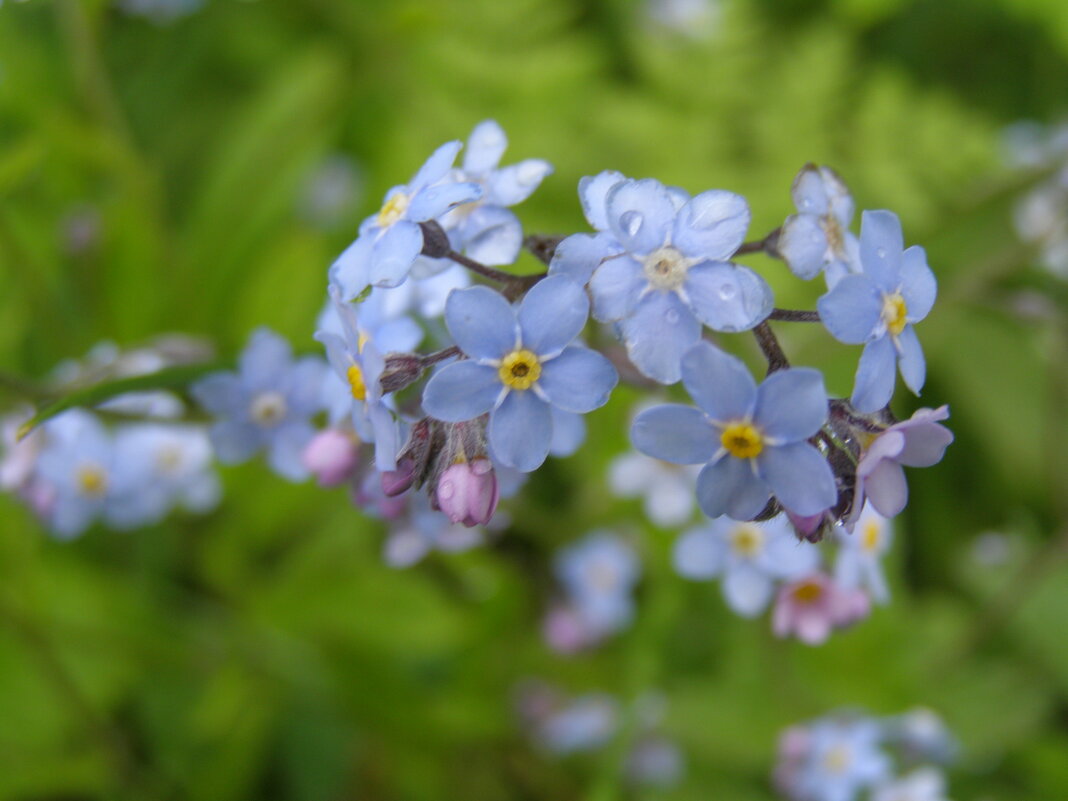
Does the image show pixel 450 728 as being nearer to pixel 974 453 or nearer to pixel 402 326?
pixel 402 326

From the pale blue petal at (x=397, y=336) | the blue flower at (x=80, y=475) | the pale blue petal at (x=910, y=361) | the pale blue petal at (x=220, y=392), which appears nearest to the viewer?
the pale blue petal at (x=910, y=361)

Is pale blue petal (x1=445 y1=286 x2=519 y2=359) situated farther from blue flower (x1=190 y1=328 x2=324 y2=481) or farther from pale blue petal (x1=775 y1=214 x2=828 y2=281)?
blue flower (x1=190 y1=328 x2=324 y2=481)

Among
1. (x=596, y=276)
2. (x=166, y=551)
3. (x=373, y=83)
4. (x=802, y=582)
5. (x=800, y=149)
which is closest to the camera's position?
(x=596, y=276)

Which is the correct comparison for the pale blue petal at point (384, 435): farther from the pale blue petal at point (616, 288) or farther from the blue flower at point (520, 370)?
the pale blue petal at point (616, 288)

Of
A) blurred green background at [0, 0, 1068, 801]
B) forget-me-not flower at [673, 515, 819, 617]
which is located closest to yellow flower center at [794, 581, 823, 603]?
forget-me-not flower at [673, 515, 819, 617]

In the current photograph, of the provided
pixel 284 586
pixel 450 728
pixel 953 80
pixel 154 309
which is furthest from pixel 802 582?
pixel 953 80

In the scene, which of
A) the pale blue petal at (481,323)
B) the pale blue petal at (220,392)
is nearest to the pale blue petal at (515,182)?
the pale blue petal at (481,323)

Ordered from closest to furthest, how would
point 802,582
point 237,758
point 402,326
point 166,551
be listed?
point 402,326
point 802,582
point 237,758
point 166,551
